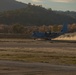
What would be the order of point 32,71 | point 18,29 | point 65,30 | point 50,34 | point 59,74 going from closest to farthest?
point 59,74 → point 32,71 → point 50,34 → point 65,30 → point 18,29

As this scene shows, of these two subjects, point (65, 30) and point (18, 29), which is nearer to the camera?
point (65, 30)

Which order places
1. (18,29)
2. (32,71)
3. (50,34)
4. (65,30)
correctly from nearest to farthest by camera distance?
(32,71) < (50,34) < (65,30) < (18,29)

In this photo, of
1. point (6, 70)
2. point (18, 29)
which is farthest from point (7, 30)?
point (6, 70)

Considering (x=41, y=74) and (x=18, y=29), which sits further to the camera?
→ (x=18, y=29)

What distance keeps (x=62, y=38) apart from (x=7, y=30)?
217 feet

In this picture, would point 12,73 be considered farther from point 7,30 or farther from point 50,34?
point 7,30

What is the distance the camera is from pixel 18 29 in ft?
480

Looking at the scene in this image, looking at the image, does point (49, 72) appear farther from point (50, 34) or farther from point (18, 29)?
point (18, 29)

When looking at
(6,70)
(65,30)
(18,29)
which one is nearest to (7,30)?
(18,29)

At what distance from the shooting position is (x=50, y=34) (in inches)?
3706

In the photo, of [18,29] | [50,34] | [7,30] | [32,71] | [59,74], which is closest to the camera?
[59,74]

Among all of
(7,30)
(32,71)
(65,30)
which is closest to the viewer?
(32,71)

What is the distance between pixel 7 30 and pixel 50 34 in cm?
6631

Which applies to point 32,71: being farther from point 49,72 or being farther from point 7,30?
point 7,30
